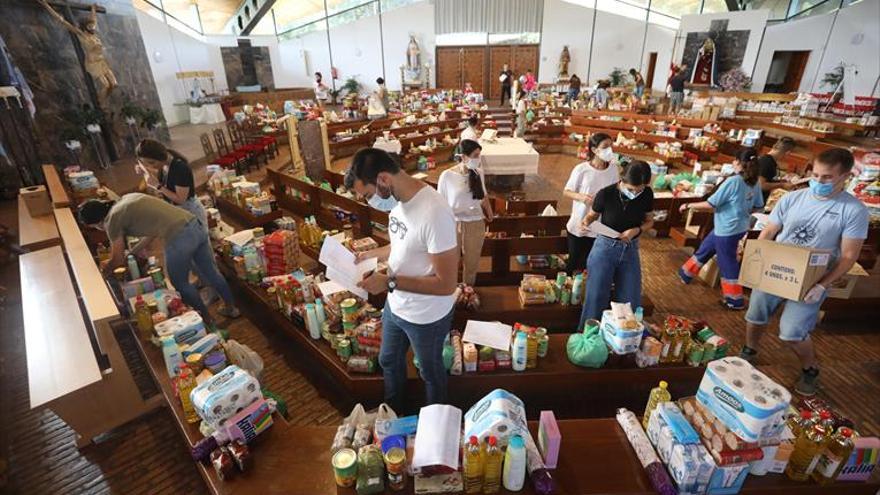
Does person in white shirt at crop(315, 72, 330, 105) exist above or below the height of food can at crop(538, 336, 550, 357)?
above

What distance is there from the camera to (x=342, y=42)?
63.7ft

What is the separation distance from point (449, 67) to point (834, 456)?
19.7m

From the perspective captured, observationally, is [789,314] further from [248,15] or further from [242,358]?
[248,15]

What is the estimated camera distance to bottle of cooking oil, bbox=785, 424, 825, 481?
5.57 ft

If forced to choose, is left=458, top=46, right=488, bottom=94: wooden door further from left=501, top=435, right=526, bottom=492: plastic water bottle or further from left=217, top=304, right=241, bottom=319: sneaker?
left=501, top=435, right=526, bottom=492: plastic water bottle

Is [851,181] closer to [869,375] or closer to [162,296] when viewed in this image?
[869,375]

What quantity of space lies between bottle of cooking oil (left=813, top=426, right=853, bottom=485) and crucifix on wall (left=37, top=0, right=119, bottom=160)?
36.4 ft

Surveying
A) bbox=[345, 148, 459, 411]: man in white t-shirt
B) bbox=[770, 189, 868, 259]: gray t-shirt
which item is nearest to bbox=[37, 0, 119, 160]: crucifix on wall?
bbox=[345, 148, 459, 411]: man in white t-shirt

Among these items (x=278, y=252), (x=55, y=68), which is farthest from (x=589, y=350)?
(x=55, y=68)

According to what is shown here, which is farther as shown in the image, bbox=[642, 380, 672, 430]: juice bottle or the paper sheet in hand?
the paper sheet in hand

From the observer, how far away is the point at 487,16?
17.9 m

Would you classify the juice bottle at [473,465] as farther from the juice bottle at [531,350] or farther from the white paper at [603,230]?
the white paper at [603,230]

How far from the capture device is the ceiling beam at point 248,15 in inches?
722

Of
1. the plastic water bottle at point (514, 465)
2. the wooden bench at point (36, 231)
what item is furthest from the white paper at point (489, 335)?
the wooden bench at point (36, 231)
